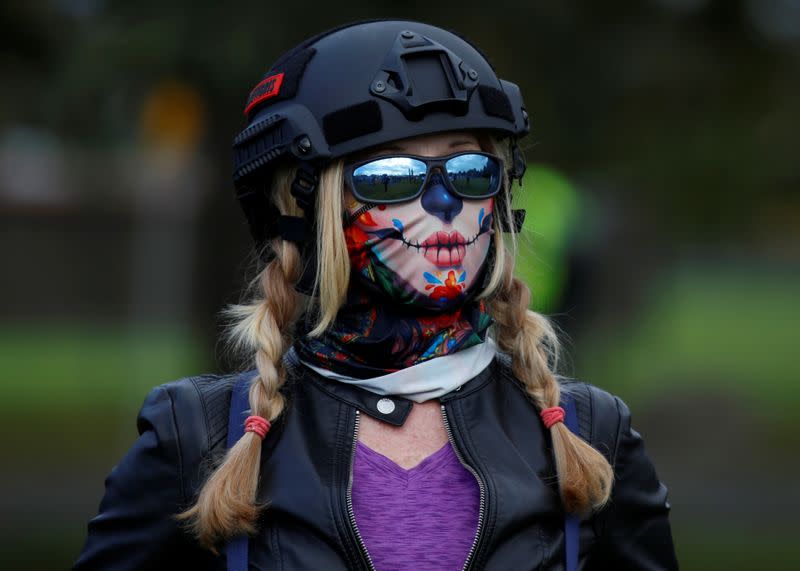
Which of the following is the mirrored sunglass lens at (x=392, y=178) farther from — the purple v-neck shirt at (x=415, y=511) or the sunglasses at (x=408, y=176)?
the purple v-neck shirt at (x=415, y=511)

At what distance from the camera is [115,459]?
14.2m

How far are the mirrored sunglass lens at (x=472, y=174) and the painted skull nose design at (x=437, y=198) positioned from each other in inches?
1.1

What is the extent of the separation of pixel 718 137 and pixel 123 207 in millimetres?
17533

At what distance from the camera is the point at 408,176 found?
3.43 m

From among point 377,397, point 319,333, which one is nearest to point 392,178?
point 319,333

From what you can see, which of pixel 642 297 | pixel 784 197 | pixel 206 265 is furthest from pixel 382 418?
pixel 642 297

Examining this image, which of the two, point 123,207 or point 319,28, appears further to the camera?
point 123,207

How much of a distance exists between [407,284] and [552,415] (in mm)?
462

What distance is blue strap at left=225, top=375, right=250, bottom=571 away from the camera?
3225mm

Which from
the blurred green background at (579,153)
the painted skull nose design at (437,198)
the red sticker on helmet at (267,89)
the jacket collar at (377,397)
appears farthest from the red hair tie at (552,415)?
the blurred green background at (579,153)

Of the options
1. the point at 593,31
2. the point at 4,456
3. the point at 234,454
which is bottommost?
the point at 4,456

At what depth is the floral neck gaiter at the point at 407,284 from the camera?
11.3 ft

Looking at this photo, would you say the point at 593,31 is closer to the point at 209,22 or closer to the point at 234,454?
the point at 209,22

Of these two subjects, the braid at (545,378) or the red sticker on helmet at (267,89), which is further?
the red sticker on helmet at (267,89)
